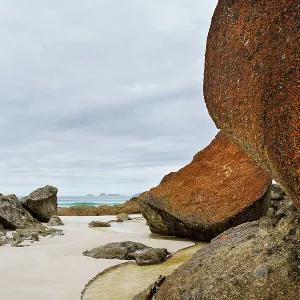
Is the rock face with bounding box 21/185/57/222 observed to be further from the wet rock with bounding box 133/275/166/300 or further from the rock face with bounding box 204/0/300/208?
the rock face with bounding box 204/0/300/208

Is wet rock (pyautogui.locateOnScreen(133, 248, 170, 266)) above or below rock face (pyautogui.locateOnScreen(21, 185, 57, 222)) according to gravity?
below

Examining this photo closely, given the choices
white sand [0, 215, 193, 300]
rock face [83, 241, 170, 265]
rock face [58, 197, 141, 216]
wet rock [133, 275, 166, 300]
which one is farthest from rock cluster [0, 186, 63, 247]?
rock face [58, 197, 141, 216]

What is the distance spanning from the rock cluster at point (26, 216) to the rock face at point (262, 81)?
6650 mm

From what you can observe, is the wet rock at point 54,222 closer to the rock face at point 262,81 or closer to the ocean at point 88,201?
the rock face at point 262,81

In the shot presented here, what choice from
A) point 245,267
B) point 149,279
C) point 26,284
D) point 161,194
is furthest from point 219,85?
point 161,194

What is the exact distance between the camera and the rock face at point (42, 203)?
1528 centimetres

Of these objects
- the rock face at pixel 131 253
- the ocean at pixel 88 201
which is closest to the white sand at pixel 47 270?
the rock face at pixel 131 253

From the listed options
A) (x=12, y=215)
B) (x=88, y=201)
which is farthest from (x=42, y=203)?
(x=88, y=201)

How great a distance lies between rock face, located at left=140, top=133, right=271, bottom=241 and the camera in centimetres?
859

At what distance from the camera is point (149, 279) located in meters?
5.51

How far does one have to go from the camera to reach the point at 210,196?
9.29m

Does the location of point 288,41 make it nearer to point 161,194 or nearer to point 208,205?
point 208,205

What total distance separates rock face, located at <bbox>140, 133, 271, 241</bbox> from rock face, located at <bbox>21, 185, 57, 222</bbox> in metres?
6.67

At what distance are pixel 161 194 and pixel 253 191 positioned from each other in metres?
2.62
